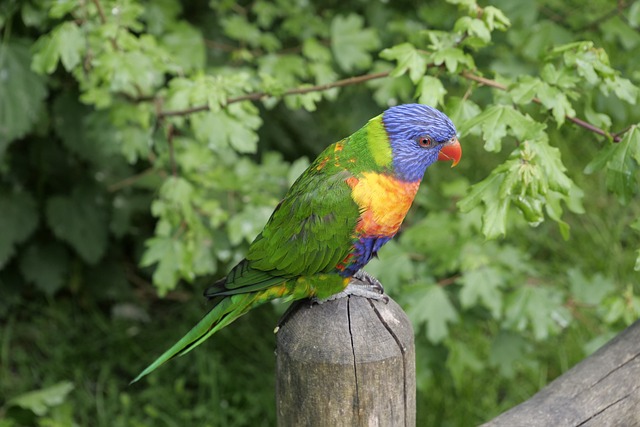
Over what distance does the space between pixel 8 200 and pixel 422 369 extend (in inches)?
84.9

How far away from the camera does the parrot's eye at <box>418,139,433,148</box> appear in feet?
6.22

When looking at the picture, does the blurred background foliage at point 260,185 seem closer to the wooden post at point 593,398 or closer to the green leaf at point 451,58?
the green leaf at point 451,58

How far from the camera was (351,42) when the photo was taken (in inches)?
131

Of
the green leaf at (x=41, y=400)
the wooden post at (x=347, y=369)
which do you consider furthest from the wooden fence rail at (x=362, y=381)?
the green leaf at (x=41, y=400)

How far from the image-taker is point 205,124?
8.79 feet

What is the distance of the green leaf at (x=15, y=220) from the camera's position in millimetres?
3666

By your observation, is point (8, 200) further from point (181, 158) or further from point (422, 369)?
point (422, 369)

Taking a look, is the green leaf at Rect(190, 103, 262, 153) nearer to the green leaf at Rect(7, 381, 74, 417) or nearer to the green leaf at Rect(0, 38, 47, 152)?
the green leaf at Rect(0, 38, 47, 152)

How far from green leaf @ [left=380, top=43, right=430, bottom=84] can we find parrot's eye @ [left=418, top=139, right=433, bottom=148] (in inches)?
12.8

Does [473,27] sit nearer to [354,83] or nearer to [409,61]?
[409,61]

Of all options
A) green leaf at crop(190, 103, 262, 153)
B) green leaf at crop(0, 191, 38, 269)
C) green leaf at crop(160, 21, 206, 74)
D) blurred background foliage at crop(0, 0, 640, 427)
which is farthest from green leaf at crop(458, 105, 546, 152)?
green leaf at crop(0, 191, 38, 269)

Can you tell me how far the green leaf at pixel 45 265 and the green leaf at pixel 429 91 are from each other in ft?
8.07

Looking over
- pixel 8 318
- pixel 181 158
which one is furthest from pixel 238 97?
pixel 8 318

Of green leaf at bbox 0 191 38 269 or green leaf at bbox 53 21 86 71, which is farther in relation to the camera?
green leaf at bbox 0 191 38 269
